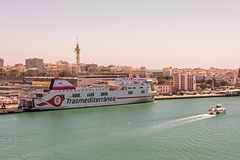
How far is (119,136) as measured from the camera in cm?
1156

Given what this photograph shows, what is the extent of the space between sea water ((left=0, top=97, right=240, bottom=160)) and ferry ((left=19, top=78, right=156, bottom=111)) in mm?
1731

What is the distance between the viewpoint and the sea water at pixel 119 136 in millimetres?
9586

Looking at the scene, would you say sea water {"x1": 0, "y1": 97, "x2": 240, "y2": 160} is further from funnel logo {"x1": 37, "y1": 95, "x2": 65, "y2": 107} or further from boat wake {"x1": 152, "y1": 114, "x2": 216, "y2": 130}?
funnel logo {"x1": 37, "y1": 95, "x2": 65, "y2": 107}

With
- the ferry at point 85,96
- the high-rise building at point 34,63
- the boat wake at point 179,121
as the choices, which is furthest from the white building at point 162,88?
the high-rise building at point 34,63

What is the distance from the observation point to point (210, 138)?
1131cm

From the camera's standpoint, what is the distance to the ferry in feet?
60.0

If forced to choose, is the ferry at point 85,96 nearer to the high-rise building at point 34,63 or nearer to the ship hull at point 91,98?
the ship hull at point 91,98

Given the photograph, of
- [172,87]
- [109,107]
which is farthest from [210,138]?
[172,87]

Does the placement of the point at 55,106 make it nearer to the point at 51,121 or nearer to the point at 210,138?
the point at 51,121

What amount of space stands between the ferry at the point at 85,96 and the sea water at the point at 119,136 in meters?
1.73

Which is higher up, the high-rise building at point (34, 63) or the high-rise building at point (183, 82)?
the high-rise building at point (34, 63)

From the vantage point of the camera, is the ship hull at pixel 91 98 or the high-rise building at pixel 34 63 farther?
the high-rise building at pixel 34 63

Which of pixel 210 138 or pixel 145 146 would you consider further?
pixel 210 138

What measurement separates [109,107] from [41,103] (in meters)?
4.39
